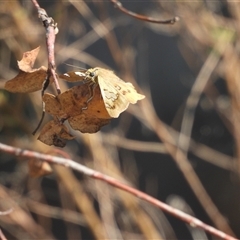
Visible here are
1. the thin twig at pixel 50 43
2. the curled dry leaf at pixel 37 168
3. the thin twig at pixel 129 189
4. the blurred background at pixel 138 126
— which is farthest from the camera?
the blurred background at pixel 138 126

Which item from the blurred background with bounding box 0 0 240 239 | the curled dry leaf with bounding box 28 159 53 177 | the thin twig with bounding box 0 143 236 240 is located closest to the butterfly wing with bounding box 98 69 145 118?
the thin twig with bounding box 0 143 236 240

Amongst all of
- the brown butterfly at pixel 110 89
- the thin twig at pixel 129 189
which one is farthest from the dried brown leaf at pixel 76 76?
the thin twig at pixel 129 189

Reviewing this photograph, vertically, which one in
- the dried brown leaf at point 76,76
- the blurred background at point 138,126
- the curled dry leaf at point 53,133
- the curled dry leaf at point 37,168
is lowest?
the blurred background at point 138,126

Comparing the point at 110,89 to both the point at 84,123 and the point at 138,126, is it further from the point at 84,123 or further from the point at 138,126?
the point at 138,126

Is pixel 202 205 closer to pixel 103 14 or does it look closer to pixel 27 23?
pixel 103 14

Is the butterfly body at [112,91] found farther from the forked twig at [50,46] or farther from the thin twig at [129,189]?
the thin twig at [129,189]

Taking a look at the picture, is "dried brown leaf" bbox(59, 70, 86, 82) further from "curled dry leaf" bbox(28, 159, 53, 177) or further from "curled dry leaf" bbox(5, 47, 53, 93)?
"curled dry leaf" bbox(28, 159, 53, 177)

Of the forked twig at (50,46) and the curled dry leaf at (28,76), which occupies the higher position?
the forked twig at (50,46)
